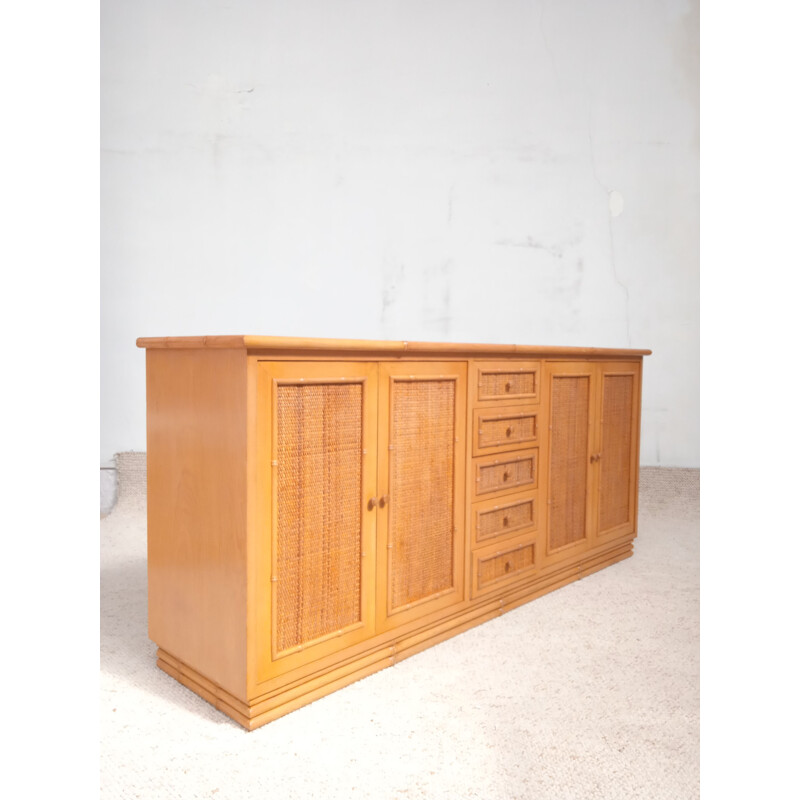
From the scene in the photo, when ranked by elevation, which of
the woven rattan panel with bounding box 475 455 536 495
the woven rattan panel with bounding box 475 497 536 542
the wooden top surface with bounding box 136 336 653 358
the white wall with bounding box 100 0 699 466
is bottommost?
the woven rattan panel with bounding box 475 497 536 542

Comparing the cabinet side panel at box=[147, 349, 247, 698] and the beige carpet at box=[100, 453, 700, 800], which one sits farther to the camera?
the cabinet side panel at box=[147, 349, 247, 698]

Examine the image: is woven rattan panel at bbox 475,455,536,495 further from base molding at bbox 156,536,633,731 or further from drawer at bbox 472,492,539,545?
base molding at bbox 156,536,633,731

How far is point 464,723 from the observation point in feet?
5.57

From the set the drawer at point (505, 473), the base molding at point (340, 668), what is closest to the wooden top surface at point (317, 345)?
the drawer at point (505, 473)

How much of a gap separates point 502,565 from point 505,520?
0.16m

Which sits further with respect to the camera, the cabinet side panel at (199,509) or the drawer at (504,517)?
the drawer at (504,517)

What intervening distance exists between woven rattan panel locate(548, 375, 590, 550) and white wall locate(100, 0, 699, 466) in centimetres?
122

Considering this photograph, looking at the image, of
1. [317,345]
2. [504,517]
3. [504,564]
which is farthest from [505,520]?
[317,345]

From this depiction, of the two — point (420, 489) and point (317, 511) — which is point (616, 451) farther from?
point (317, 511)

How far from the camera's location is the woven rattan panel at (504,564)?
2363 millimetres

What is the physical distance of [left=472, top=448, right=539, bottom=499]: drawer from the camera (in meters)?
2.34

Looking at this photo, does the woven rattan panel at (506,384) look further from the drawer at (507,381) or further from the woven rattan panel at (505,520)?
the woven rattan panel at (505,520)

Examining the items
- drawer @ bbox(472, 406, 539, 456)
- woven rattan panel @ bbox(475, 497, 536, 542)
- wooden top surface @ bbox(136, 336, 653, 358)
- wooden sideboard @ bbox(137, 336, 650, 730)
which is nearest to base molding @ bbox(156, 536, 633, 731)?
wooden sideboard @ bbox(137, 336, 650, 730)
